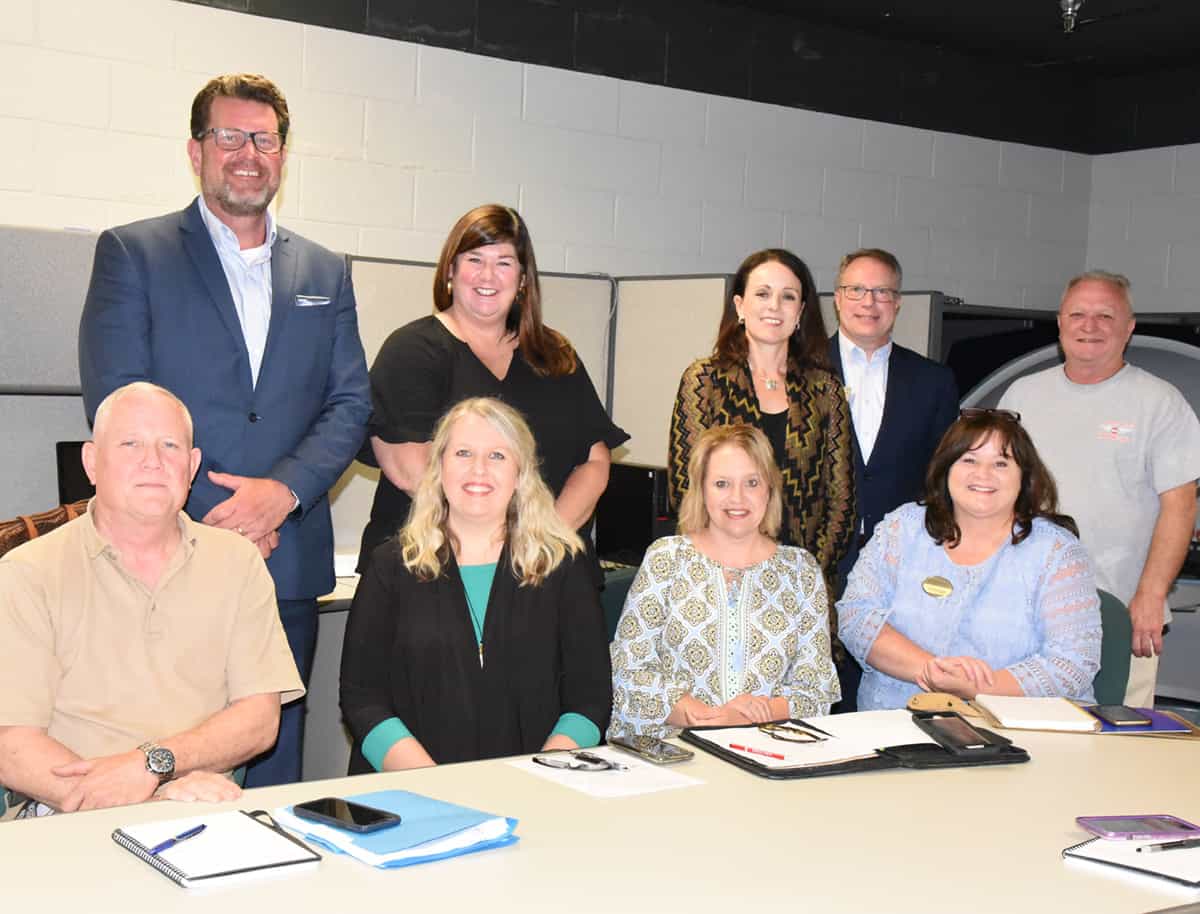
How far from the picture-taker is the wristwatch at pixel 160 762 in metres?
2.05

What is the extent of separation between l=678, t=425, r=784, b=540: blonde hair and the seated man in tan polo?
3.08ft

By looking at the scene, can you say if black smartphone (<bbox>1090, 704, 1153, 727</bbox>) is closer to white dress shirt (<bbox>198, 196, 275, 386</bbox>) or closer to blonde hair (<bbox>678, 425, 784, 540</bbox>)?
blonde hair (<bbox>678, 425, 784, 540</bbox>)

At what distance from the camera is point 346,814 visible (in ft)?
5.55

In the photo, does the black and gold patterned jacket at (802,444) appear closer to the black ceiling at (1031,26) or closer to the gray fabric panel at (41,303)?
the gray fabric panel at (41,303)

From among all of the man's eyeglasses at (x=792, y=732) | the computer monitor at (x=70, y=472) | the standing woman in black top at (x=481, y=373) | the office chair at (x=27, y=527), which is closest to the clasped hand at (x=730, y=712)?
the man's eyeglasses at (x=792, y=732)

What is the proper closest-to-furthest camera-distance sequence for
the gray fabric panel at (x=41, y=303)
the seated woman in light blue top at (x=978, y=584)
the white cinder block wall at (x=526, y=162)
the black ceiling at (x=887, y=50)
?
the seated woman in light blue top at (x=978, y=584) < the gray fabric panel at (x=41, y=303) < the white cinder block wall at (x=526, y=162) < the black ceiling at (x=887, y=50)

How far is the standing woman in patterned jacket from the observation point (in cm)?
314

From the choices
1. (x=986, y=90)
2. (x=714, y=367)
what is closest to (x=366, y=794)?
(x=714, y=367)

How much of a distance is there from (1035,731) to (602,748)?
0.78 m

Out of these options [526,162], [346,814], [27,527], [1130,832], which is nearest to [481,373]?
[27,527]

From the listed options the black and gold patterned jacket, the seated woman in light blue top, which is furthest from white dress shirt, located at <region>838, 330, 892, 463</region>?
the seated woman in light blue top

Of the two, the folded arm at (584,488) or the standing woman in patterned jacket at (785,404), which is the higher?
the standing woman in patterned jacket at (785,404)

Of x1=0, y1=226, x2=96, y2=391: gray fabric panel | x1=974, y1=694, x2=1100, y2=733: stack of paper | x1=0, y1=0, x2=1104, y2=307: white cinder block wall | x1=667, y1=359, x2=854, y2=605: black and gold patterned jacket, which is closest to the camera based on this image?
x1=974, y1=694, x2=1100, y2=733: stack of paper

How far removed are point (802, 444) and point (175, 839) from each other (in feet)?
6.18
